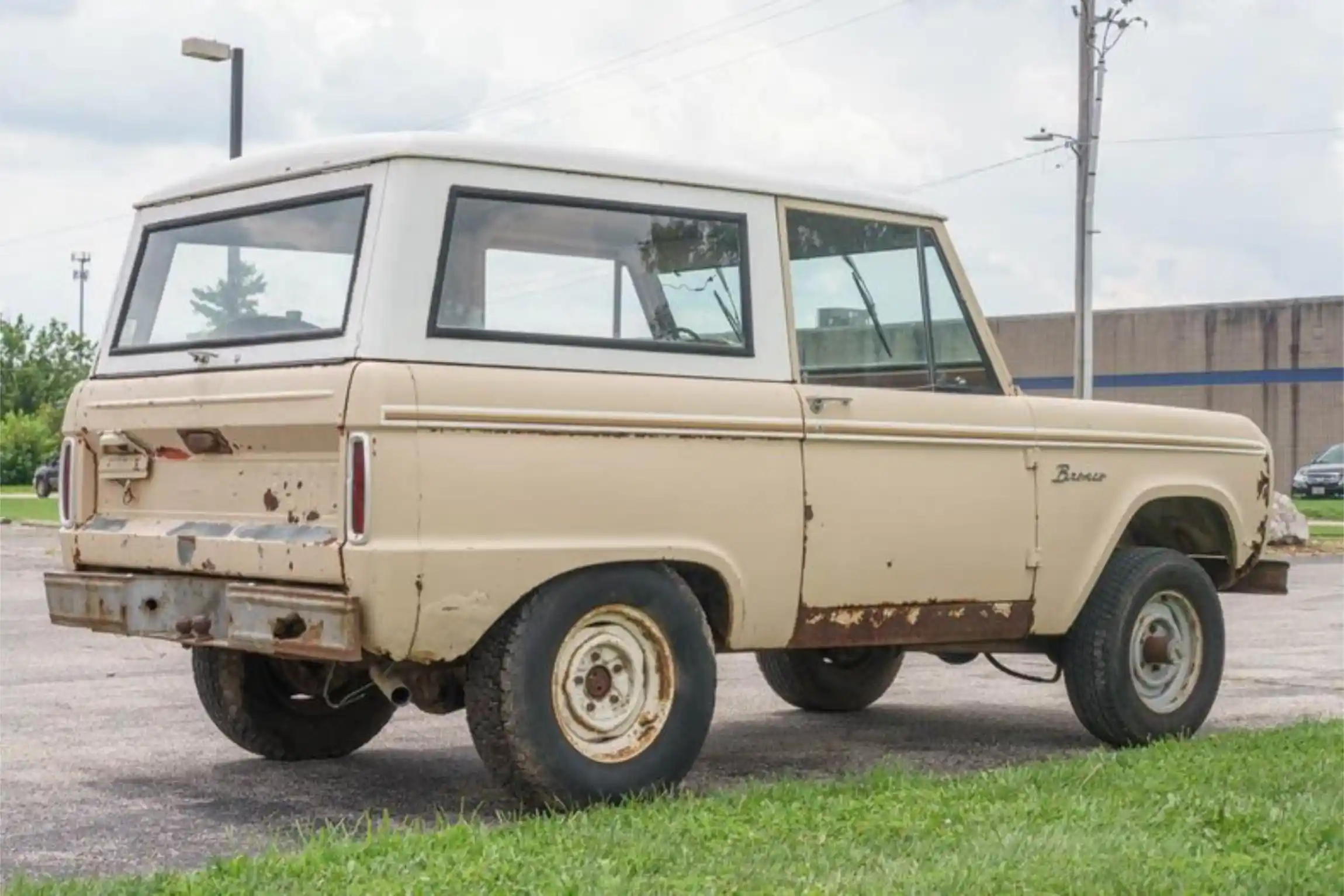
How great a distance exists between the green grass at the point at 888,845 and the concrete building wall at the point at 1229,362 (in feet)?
135

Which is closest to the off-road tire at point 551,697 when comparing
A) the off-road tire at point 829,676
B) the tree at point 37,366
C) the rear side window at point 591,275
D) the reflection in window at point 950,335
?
the rear side window at point 591,275

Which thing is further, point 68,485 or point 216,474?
point 68,485

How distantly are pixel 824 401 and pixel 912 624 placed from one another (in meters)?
0.99

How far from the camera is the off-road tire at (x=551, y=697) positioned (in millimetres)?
6328

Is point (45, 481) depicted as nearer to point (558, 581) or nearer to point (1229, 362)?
point (1229, 362)

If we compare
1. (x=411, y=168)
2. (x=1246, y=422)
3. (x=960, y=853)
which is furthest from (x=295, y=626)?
(x=1246, y=422)

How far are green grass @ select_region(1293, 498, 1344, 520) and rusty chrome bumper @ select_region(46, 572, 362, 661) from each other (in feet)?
95.2

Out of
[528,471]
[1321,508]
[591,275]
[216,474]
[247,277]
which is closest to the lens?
[528,471]

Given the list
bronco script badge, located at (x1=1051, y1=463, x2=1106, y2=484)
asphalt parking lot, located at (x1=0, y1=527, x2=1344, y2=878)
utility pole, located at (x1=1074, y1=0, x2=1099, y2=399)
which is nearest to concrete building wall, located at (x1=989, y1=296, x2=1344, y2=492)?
utility pole, located at (x1=1074, y1=0, x2=1099, y2=399)

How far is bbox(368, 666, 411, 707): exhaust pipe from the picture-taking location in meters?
6.52

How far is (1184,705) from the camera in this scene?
8.62 metres

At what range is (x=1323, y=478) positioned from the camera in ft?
149

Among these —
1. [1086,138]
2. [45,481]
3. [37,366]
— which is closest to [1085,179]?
[1086,138]

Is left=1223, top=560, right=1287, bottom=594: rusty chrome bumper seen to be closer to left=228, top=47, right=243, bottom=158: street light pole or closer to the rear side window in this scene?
the rear side window
